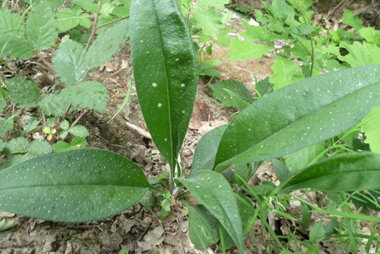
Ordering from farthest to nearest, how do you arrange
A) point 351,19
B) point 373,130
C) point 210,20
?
1. point 351,19
2. point 210,20
3. point 373,130

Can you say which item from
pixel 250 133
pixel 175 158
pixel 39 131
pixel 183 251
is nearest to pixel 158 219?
pixel 183 251

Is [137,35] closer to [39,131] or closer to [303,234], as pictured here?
[39,131]

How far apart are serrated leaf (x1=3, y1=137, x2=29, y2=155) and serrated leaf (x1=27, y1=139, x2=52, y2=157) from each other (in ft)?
0.06

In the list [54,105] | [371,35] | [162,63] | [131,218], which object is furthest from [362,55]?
A: [54,105]

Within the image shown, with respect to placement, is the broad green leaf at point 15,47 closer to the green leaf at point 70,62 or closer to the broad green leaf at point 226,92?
the green leaf at point 70,62

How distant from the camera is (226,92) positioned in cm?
153

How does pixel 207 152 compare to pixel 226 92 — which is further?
pixel 226 92

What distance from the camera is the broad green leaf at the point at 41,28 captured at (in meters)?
0.95

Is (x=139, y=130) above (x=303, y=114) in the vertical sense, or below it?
below

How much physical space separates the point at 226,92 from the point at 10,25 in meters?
1.10

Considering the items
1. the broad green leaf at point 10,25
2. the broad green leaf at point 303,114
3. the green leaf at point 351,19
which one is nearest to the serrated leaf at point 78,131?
the broad green leaf at point 10,25

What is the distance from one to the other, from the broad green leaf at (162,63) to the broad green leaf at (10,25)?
1.88 feet

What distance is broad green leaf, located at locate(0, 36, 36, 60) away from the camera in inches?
35.9

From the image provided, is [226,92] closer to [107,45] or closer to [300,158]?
[300,158]
